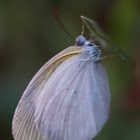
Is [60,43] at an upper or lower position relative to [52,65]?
lower

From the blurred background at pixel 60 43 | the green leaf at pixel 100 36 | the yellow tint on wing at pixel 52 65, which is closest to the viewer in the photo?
the green leaf at pixel 100 36

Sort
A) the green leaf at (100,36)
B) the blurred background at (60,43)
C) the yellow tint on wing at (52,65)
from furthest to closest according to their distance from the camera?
the blurred background at (60,43), the yellow tint on wing at (52,65), the green leaf at (100,36)

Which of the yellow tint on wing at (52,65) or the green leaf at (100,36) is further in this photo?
the yellow tint on wing at (52,65)

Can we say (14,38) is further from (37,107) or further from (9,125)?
(37,107)

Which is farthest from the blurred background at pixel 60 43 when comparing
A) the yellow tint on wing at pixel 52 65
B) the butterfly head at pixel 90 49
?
the yellow tint on wing at pixel 52 65

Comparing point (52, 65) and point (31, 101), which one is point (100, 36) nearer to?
point (52, 65)

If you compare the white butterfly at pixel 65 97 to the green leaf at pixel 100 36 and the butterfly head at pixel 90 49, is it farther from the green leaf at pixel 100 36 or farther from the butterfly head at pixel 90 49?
the green leaf at pixel 100 36

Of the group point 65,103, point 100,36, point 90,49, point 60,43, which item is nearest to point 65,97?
point 65,103
